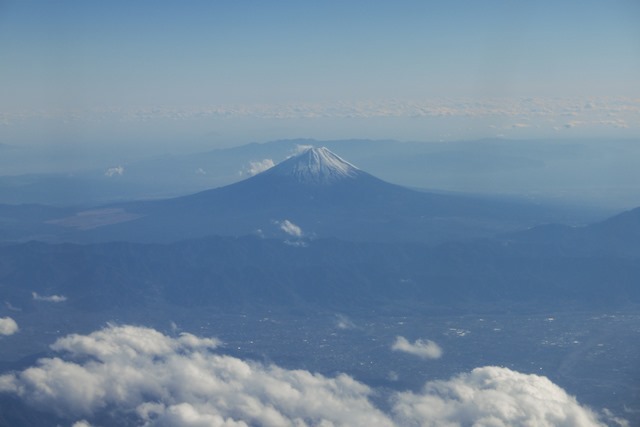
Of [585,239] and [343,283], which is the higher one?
[585,239]

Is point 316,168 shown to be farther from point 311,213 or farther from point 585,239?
point 585,239

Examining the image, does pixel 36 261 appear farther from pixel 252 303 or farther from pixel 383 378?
pixel 383 378

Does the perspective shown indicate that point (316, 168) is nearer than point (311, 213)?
No

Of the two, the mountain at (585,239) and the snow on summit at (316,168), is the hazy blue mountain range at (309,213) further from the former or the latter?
the mountain at (585,239)

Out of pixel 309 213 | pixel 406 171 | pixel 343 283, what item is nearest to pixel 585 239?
pixel 343 283

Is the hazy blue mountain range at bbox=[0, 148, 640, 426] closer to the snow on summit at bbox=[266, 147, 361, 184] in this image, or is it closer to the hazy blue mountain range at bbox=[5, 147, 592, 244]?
the hazy blue mountain range at bbox=[5, 147, 592, 244]

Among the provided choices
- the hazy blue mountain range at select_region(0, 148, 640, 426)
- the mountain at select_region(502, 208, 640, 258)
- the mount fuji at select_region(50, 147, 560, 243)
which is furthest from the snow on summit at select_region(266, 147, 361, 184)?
the mountain at select_region(502, 208, 640, 258)
